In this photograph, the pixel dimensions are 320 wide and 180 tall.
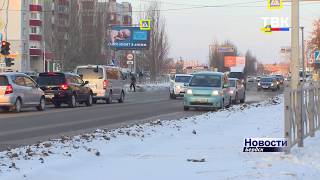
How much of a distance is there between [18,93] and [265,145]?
654 inches

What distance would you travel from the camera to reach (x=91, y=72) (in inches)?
1320

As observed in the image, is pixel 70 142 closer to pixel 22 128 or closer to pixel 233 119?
pixel 22 128

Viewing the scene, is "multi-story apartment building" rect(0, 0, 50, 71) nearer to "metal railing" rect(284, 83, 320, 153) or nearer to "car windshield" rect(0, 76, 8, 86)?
"car windshield" rect(0, 76, 8, 86)

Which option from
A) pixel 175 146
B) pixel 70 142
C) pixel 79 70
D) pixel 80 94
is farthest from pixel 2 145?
pixel 79 70

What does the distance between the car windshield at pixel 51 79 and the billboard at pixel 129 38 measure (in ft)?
154

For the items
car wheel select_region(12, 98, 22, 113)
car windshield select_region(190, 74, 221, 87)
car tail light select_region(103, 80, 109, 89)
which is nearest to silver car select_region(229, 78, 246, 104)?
car windshield select_region(190, 74, 221, 87)

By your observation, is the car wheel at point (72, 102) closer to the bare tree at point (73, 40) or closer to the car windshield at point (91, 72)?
the car windshield at point (91, 72)

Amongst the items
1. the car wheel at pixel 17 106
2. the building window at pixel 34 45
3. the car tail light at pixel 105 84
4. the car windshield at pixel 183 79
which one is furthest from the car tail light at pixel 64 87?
the building window at pixel 34 45

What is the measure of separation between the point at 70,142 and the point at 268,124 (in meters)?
6.63

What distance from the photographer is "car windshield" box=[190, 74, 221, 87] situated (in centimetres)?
2844

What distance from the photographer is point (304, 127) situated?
40.8ft

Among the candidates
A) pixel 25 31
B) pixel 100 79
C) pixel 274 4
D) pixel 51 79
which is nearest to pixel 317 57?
pixel 100 79

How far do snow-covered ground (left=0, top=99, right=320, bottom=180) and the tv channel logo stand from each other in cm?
16

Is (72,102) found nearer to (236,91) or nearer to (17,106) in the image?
(17,106)
